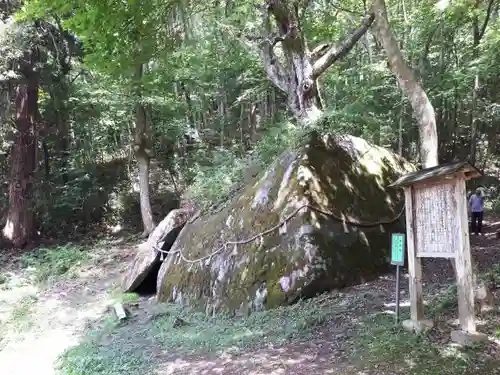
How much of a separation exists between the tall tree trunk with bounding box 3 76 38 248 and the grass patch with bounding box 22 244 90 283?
5.16 ft

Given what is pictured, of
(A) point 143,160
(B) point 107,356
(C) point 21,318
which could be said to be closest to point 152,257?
(C) point 21,318

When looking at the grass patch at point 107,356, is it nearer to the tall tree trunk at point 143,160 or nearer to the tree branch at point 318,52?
the tree branch at point 318,52

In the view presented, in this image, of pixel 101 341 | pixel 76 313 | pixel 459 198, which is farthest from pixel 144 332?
pixel 459 198

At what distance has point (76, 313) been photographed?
1051cm

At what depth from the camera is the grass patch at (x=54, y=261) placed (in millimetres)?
13820

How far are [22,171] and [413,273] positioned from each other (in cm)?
1610

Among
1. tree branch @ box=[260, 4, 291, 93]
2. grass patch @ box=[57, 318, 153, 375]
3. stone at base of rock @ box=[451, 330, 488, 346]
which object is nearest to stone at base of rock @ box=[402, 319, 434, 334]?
stone at base of rock @ box=[451, 330, 488, 346]

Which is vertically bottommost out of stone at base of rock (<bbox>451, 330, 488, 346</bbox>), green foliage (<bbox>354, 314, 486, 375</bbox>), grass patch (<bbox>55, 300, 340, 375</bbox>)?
grass patch (<bbox>55, 300, 340, 375</bbox>)

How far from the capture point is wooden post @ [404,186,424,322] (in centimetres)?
557

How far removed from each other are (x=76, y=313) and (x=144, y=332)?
325cm

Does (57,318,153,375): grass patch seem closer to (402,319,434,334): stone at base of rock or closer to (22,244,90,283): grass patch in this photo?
(402,319,434,334): stone at base of rock

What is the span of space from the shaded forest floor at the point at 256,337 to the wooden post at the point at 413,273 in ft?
0.87

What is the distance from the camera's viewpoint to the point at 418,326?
215 inches

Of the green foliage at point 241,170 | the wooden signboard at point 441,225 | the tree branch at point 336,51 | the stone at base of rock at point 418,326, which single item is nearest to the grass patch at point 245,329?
the stone at base of rock at point 418,326
